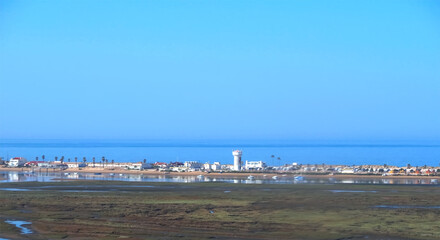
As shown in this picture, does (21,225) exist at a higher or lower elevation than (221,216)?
higher

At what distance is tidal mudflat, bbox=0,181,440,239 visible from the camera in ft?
105

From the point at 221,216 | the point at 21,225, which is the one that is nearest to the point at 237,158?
the point at 221,216

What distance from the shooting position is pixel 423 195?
183 ft

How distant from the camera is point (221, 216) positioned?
38.8 m

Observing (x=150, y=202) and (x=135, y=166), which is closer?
(x=150, y=202)

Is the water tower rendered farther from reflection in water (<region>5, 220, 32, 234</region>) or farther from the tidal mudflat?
reflection in water (<region>5, 220, 32, 234</region>)

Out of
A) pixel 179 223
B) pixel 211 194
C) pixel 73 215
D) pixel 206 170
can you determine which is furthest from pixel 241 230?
pixel 206 170


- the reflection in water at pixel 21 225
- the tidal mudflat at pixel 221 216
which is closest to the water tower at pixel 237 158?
the tidal mudflat at pixel 221 216

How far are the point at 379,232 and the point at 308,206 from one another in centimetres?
1265

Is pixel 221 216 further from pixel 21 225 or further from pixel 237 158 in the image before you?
pixel 237 158

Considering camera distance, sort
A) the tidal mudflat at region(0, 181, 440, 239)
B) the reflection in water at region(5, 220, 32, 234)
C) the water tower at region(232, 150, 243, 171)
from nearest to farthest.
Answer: the tidal mudflat at region(0, 181, 440, 239), the reflection in water at region(5, 220, 32, 234), the water tower at region(232, 150, 243, 171)

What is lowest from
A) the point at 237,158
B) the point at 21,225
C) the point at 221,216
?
the point at 221,216

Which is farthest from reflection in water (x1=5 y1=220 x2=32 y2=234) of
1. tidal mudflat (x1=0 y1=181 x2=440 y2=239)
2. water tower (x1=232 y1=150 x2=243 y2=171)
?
water tower (x1=232 y1=150 x2=243 y2=171)

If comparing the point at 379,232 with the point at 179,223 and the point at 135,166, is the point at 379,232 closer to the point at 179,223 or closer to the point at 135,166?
the point at 179,223
